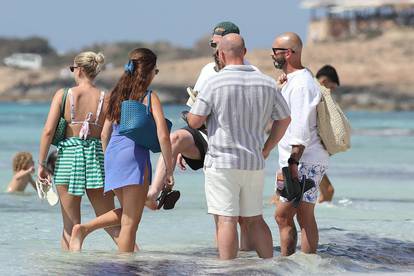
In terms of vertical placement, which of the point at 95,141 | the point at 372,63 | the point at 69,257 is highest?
the point at 372,63

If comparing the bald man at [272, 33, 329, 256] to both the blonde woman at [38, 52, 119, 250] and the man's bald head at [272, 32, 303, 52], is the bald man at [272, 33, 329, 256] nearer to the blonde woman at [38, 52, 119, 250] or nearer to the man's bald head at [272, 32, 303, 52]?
the man's bald head at [272, 32, 303, 52]

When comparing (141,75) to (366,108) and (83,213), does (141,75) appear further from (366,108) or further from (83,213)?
(366,108)

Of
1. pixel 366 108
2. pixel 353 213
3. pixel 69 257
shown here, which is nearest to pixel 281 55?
pixel 69 257

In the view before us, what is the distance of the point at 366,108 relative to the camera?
3760 inches

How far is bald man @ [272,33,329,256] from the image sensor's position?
816 centimetres

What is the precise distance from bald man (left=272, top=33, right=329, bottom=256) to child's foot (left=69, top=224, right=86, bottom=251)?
1399 millimetres

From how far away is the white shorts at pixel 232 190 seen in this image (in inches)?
304

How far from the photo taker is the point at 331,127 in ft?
27.5

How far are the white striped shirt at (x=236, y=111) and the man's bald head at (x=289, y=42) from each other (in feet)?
1.95

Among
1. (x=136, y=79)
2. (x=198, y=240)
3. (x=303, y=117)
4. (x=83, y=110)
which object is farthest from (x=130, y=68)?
(x=198, y=240)

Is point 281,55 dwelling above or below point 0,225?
above

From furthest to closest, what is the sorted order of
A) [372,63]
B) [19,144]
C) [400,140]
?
1. [372,63]
2. [400,140]
3. [19,144]

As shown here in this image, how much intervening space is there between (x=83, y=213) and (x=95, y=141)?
414 centimetres

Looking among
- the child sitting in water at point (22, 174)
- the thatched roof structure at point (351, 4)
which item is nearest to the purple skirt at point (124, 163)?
the child sitting in water at point (22, 174)
